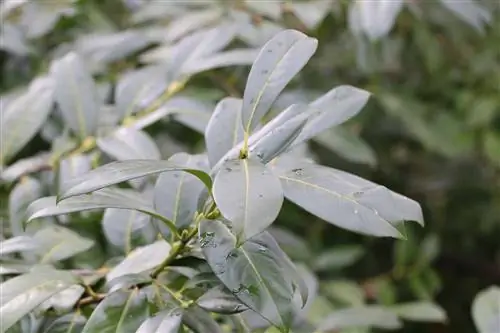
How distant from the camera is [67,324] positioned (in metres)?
0.53

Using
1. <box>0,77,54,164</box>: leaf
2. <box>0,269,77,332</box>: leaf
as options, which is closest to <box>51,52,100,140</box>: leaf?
<box>0,77,54,164</box>: leaf

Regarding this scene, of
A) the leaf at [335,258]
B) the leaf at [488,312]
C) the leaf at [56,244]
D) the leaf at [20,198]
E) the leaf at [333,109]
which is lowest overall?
the leaf at [335,258]

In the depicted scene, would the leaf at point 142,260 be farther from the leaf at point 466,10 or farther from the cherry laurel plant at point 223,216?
the leaf at point 466,10

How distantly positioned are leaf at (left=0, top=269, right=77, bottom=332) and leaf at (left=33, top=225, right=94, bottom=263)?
7 centimetres

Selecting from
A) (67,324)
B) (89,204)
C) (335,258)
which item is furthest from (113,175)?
(335,258)

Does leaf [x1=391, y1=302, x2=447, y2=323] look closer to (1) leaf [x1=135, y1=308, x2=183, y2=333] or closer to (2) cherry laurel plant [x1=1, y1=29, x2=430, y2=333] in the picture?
(2) cherry laurel plant [x1=1, y1=29, x2=430, y2=333]

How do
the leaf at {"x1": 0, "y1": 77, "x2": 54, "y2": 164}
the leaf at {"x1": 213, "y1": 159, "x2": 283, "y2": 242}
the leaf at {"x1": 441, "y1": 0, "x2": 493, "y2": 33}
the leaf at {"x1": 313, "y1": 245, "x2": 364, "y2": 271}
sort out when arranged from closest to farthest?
the leaf at {"x1": 213, "y1": 159, "x2": 283, "y2": 242} < the leaf at {"x1": 0, "y1": 77, "x2": 54, "y2": 164} < the leaf at {"x1": 441, "y1": 0, "x2": 493, "y2": 33} < the leaf at {"x1": 313, "y1": 245, "x2": 364, "y2": 271}

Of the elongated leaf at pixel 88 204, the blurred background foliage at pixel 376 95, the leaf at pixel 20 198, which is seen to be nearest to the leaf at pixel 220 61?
the blurred background foliage at pixel 376 95

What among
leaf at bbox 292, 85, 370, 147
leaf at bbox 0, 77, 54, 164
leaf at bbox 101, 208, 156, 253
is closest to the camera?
leaf at bbox 292, 85, 370, 147

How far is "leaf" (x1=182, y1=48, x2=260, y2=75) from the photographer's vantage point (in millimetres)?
815

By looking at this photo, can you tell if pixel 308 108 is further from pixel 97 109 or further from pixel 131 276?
pixel 97 109

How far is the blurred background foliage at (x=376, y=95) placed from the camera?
0.96m

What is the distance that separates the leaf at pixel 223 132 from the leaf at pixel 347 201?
7 centimetres

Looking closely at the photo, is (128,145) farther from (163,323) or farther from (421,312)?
(421,312)
